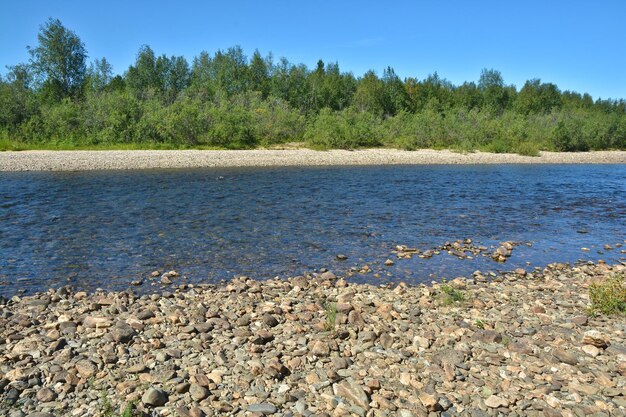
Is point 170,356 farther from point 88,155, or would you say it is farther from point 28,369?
point 88,155

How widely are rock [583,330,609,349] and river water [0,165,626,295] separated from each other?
4.34 meters

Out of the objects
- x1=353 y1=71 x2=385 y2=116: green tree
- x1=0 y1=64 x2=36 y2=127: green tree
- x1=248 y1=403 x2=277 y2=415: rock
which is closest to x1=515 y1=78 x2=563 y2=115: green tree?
x1=353 y1=71 x2=385 y2=116: green tree

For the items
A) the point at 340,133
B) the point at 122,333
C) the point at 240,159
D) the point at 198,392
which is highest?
the point at 340,133

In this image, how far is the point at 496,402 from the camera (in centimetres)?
611

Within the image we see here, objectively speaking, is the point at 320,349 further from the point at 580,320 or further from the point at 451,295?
the point at 580,320

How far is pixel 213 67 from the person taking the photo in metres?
92.8

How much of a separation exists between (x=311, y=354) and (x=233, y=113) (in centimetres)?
4925

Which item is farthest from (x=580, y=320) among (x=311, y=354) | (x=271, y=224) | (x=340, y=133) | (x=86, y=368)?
(x=340, y=133)

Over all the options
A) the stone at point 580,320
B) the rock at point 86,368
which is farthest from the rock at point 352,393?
the stone at point 580,320

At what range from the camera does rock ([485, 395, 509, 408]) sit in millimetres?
6074

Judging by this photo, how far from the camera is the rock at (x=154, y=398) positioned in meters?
5.97

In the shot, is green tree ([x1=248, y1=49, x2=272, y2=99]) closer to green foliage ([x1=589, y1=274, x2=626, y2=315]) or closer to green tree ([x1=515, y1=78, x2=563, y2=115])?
green tree ([x1=515, y1=78, x2=563, y2=115])

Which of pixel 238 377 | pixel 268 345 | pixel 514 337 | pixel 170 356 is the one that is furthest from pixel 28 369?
pixel 514 337

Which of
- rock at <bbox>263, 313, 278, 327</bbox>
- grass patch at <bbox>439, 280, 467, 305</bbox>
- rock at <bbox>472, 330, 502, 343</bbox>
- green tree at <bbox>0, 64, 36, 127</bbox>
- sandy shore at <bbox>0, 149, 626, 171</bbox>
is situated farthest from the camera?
green tree at <bbox>0, 64, 36, 127</bbox>
